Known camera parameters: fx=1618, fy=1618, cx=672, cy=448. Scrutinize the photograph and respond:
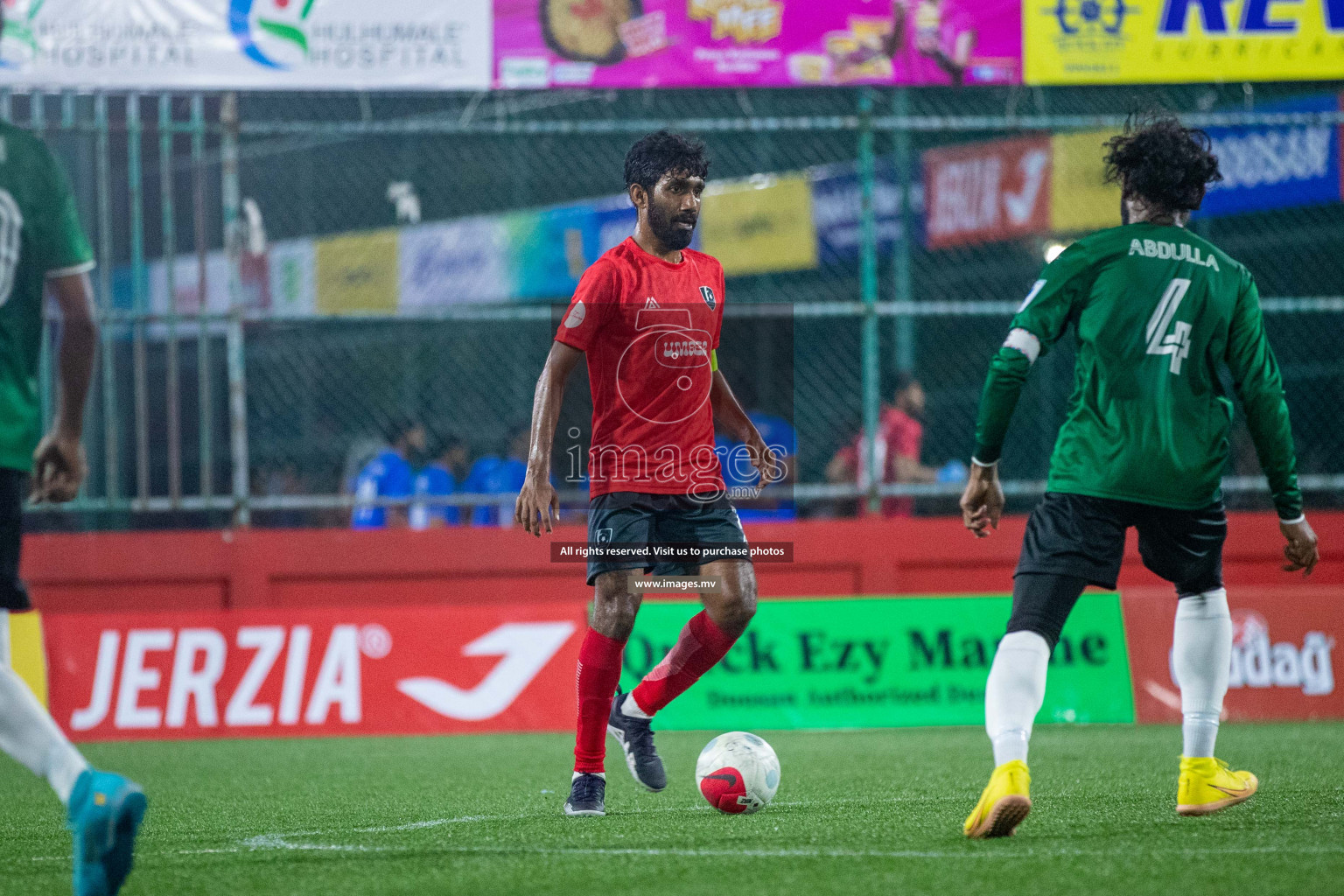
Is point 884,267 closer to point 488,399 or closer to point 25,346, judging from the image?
point 488,399

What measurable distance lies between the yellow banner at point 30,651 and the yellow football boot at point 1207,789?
23.5ft

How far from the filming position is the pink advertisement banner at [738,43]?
10.8 metres

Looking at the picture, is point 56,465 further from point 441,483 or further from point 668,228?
point 441,483

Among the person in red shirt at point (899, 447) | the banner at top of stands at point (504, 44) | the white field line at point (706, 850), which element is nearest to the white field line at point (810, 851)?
the white field line at point (706, 850)

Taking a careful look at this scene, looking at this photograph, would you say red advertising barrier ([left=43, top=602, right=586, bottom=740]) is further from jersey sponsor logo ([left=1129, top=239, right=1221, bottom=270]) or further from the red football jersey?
jersey sponsor logo ([left=1129, top=239, right=1221, bottom=270])

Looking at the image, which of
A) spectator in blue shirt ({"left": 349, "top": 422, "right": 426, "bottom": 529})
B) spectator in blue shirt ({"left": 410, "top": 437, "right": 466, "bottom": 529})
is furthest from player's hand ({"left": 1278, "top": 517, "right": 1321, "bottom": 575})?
spectator in blue shirt ({"left": 349, "top": 422, "right": 426, "bottom": 529})

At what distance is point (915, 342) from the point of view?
63.2 feet

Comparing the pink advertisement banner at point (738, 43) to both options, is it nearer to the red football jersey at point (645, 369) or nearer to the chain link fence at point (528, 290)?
the chain link fence at point (528, 290)

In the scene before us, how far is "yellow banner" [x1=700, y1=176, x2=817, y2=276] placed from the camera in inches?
698

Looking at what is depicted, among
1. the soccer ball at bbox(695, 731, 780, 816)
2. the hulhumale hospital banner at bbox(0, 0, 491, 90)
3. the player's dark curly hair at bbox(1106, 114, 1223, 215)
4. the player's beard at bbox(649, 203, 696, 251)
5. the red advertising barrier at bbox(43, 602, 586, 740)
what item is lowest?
the red advertising barrier at bbox(43, 602, 586, 740)

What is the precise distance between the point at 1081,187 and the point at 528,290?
6.57 metres

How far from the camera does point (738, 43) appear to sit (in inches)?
429

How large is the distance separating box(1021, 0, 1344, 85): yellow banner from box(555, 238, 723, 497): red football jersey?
6.53 metres

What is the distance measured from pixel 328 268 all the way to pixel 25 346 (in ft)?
49.2
